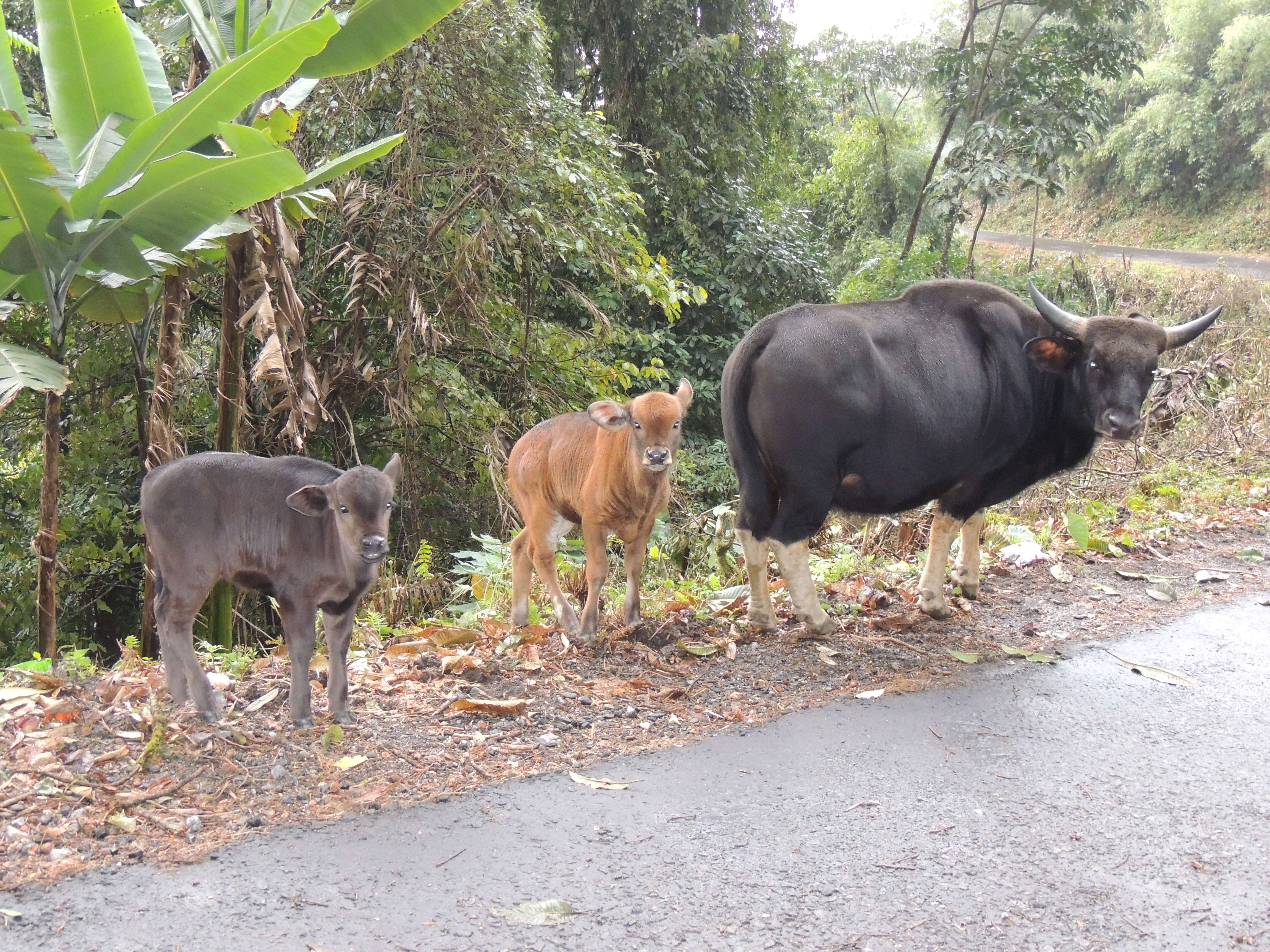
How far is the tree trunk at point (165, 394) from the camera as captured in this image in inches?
223

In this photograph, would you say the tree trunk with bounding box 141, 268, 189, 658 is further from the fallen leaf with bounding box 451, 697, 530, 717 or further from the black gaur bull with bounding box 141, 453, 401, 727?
the fallen leaf with bounding box 451, 697, 530, 717

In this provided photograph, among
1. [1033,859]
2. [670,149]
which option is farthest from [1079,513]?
[670,149]

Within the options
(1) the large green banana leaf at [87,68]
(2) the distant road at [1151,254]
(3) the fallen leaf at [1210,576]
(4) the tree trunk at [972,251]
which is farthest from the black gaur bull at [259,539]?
(2) the distant road at [1151,254]

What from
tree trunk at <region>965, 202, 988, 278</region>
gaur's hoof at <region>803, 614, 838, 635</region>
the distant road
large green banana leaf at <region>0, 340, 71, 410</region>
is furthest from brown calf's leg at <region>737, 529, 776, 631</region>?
the distant road

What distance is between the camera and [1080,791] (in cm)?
389

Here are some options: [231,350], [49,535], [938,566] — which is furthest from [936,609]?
[49,535]

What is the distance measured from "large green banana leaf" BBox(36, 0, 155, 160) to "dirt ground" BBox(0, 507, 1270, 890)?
295 centimetres

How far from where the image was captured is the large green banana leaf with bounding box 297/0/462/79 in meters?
5.48

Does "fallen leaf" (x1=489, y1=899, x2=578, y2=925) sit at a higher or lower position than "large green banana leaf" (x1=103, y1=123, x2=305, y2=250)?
lower

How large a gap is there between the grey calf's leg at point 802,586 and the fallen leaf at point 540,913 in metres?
2.74

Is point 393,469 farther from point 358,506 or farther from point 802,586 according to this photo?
point 802,586

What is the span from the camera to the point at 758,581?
5.66 metres

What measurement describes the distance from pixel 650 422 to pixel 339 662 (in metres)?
1.85

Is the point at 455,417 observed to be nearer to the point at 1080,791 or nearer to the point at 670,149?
the point at 1080,791
